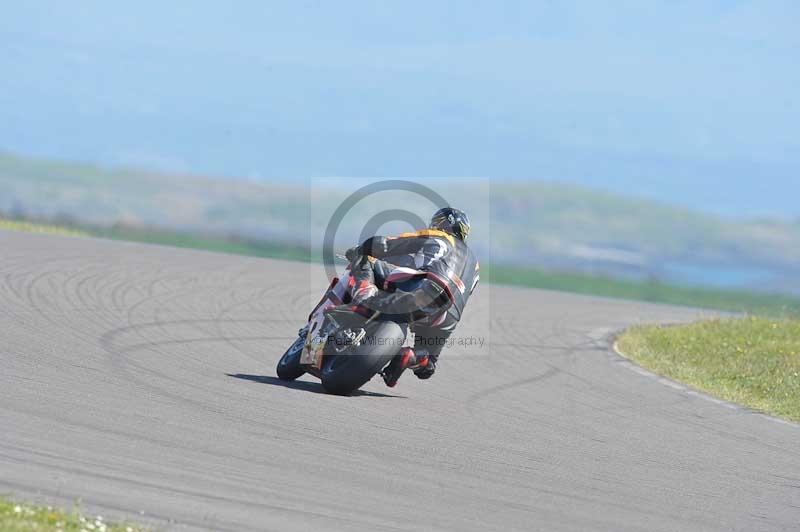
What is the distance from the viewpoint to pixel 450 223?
10836mm

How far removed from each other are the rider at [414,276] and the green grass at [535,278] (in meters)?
21.5

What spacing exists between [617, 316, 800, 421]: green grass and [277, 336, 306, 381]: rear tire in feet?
15.5

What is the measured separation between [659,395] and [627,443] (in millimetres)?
3530

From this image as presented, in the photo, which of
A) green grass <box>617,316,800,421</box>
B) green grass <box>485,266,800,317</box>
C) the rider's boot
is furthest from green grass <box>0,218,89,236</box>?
the rider's boot

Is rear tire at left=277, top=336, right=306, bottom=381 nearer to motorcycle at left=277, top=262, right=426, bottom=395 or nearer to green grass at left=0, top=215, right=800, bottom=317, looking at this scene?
motorcycle at left=277, top=262, right=426, bottom=395

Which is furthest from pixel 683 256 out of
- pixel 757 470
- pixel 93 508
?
pixel 93 508

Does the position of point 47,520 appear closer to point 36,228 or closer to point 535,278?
point 36,228

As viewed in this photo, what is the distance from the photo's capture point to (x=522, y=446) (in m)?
9.41

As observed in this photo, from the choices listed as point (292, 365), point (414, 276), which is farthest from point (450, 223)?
point (292, 365)

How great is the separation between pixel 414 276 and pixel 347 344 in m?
0.75

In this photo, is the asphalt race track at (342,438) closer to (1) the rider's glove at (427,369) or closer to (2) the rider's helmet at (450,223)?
(1) the rider's glove at (427,369)

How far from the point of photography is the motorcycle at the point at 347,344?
10273mm

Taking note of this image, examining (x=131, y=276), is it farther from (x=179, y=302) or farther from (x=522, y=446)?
(x=522, y=446)

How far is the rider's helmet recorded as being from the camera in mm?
10844
